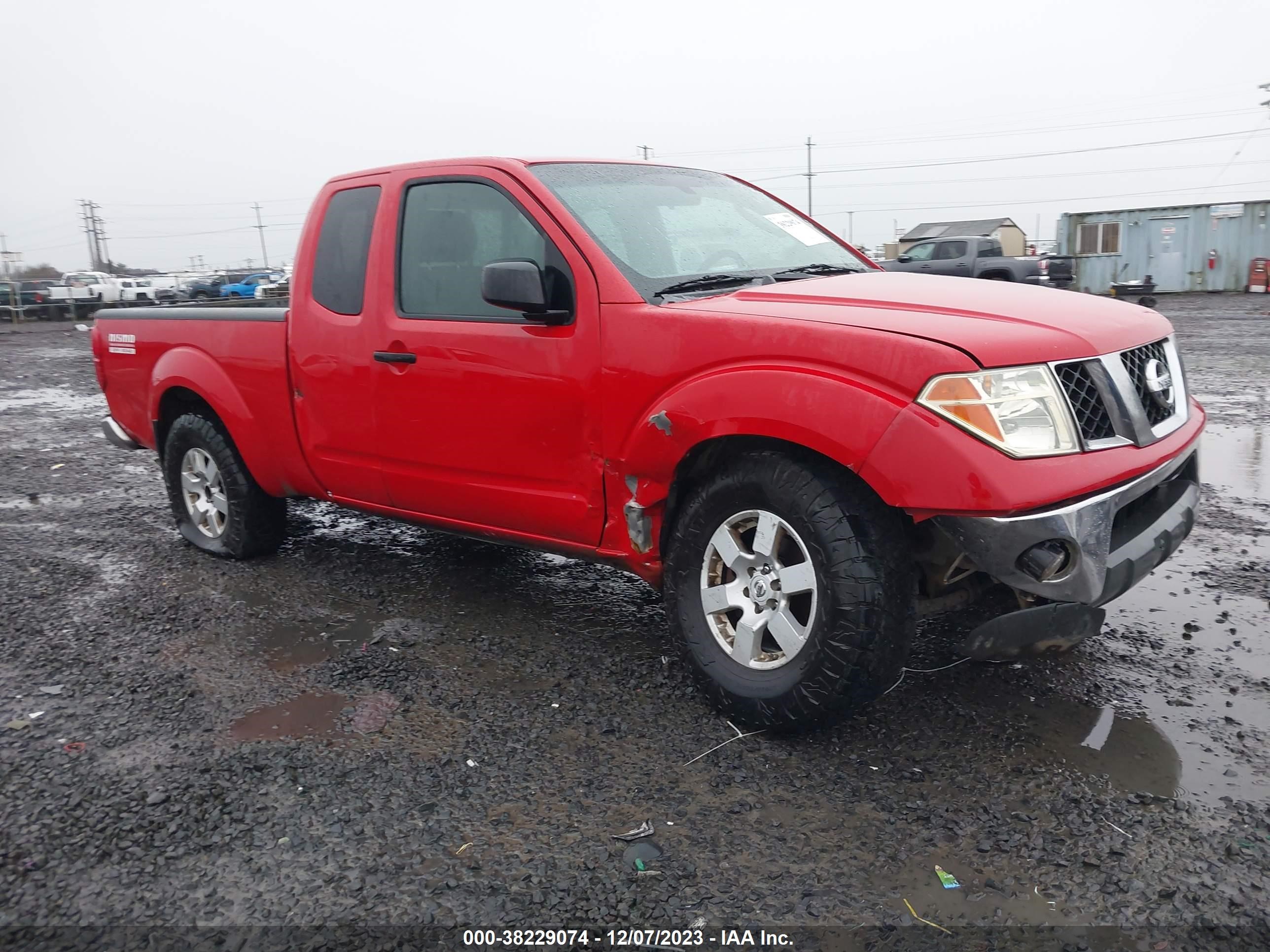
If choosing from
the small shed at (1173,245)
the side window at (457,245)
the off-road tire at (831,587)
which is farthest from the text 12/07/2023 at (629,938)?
the small shed at (1173,245)

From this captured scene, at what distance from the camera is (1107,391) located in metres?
2.97

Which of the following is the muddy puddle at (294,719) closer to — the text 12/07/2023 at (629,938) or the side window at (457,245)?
the text 12/07/2023 at (629,938)

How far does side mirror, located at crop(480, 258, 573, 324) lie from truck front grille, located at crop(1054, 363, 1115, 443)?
66.6 inches

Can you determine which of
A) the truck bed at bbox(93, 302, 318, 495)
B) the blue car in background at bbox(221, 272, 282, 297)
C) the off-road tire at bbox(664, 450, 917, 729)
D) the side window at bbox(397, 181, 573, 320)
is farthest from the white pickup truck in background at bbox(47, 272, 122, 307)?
the off-road tire at bbox(664, 450, 917, 729)

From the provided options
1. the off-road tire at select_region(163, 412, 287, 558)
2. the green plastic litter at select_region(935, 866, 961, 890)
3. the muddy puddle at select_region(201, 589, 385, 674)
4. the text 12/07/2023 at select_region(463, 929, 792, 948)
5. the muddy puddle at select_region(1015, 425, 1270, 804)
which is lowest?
the muddy puddle at select_region(1015, 425, 1270, 804)

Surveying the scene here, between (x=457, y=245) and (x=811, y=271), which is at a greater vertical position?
(x=457, y=245)

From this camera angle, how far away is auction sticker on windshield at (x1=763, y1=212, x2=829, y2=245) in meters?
4.38

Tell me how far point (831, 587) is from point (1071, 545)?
0.66 m

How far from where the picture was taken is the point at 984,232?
61344 millimetres

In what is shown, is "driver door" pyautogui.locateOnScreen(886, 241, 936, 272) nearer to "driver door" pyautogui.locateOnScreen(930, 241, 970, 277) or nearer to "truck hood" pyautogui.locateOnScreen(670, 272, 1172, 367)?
"driver door" pyautogui.locateOnScreen(930, 241, 970, 277)

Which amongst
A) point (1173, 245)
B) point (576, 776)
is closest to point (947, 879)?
point (576, 776)

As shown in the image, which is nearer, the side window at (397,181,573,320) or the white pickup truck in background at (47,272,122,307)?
the side window at (397,181,573,320)

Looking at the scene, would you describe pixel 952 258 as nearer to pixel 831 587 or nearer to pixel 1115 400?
pixel 1115 400

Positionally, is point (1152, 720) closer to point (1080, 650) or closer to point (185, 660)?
point (1080, 650)
